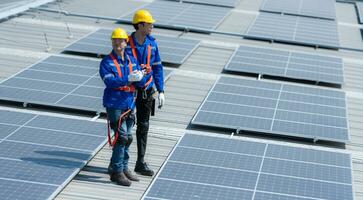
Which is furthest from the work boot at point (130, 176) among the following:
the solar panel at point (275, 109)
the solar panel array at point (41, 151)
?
the solar panel at point (275, 109)

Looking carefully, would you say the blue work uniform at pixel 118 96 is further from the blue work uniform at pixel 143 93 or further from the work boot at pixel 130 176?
the blue work uniform at pixel 143 93

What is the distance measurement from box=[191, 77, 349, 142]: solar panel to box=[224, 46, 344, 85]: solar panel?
0.87 m

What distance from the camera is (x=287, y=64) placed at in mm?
19797

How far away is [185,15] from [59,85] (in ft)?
34.6

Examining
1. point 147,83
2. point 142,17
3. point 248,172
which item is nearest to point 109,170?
point 147,83

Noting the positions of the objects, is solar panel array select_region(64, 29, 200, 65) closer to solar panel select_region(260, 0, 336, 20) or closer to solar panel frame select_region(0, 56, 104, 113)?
solar panel frame select_region(0, 56, 104, 113)

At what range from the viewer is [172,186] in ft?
38.0

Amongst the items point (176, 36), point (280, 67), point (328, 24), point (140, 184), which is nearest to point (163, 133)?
point (140, 184)

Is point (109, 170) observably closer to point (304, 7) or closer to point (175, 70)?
point (175, 70)

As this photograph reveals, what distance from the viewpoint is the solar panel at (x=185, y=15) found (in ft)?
80.0

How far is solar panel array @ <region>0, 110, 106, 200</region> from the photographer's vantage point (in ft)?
36.8

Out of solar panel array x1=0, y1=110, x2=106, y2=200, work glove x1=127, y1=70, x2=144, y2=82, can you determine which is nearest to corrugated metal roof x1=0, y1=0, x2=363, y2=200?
solar panel array x1=0, y1=110, x2=106, y2=200

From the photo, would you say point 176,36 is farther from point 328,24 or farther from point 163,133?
point 163,133

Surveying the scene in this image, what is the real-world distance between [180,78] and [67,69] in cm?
274
